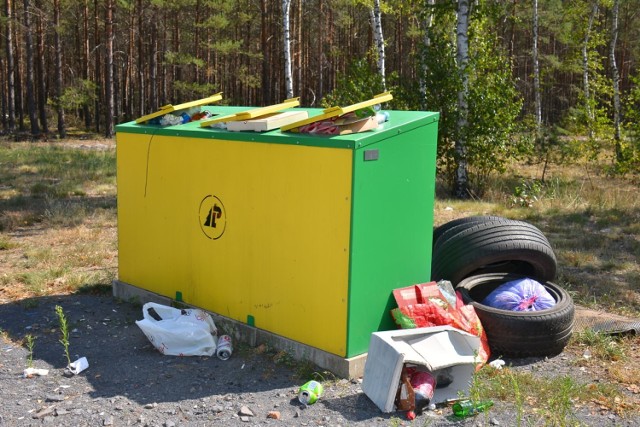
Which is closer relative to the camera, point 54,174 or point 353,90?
point 353,90

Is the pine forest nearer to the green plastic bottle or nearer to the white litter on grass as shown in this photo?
the white litter on grass

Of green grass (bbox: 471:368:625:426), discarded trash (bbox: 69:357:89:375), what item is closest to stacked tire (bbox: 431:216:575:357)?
green grass (bbox: 471:368:625:426)

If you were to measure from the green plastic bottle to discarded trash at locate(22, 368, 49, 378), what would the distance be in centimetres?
285

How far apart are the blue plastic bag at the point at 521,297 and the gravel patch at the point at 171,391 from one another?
46 centimetres

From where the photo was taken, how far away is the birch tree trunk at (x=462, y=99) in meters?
12.8

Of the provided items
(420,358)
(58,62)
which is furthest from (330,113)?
(58,62)

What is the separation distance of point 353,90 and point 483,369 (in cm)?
1012

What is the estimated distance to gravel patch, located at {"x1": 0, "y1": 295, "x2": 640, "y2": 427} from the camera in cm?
434

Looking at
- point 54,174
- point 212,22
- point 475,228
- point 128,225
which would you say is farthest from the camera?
point 212,22

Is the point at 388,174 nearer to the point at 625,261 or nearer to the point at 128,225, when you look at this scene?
the point at 128,225

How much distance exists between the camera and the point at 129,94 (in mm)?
38125

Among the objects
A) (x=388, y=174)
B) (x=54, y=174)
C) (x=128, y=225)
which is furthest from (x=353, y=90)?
(x=388, y=174)

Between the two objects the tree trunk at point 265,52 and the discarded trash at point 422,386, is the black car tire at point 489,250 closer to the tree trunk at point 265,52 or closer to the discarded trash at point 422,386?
the discarded trash at point 422,386

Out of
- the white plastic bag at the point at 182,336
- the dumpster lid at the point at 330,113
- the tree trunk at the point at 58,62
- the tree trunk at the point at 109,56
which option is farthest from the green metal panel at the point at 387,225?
the tree trunk at the point at 58,62
